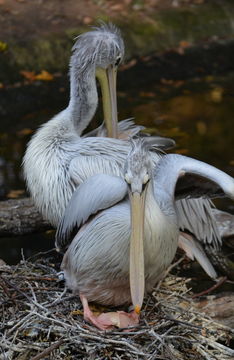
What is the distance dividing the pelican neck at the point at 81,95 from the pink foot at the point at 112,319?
1.85m

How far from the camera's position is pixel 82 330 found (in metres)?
5.13

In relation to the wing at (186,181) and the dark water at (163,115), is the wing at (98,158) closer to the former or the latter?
the wing at (186,181)

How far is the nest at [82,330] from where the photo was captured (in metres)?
5.05

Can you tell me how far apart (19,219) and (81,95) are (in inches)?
46.3

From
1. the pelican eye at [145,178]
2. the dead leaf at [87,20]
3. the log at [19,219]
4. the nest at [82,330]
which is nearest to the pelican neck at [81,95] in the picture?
the log at [19,219]

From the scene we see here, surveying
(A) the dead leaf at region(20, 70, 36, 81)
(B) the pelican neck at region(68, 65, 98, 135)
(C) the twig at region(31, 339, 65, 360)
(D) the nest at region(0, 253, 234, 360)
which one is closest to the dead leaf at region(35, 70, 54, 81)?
(A) the dead leaf at region(20, 70, 36, 81)

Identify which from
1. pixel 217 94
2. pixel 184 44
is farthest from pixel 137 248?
pixel 184 44

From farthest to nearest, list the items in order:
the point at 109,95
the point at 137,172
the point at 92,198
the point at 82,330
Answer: the point at 109,95 → the point at 92,198 → the point at 82,330 → the point at 137,172

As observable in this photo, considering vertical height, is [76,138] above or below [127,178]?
below

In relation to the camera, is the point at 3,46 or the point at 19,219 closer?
the point at 19,219

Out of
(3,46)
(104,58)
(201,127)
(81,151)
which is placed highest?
(104,58)

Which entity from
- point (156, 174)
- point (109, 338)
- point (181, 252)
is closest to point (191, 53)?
point (181, 252)

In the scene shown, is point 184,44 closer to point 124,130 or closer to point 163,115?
point 163,115

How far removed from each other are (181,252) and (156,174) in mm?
1182
